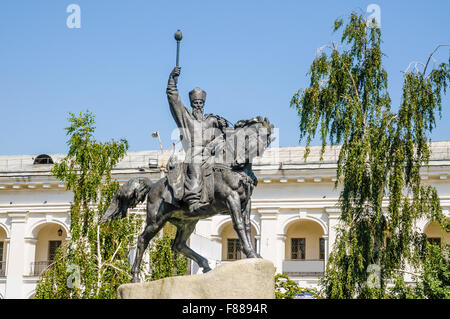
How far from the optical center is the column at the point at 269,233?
39406 mm

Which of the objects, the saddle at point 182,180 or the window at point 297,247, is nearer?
the saddle at point 182,180

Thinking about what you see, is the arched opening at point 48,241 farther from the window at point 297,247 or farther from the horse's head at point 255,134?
the horse's head at point 255,134

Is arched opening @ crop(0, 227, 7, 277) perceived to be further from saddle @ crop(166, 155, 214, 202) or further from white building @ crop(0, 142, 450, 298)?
saddle @ crop(166, 155, 214, 202)

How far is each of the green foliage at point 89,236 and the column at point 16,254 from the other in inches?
521

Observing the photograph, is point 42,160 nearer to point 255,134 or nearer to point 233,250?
point 233,250

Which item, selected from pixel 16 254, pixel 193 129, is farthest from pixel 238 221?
pixel 16 254

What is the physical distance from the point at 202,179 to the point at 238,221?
82 cm

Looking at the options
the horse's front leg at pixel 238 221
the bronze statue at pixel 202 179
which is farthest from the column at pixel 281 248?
the horse's front leg at pixel 238 221

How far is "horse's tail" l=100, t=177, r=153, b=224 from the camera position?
13180mm

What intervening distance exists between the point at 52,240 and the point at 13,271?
3266mm

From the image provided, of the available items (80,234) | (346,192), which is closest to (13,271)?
(80,234)

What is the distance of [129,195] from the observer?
1318 cm

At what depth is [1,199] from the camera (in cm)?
4175
